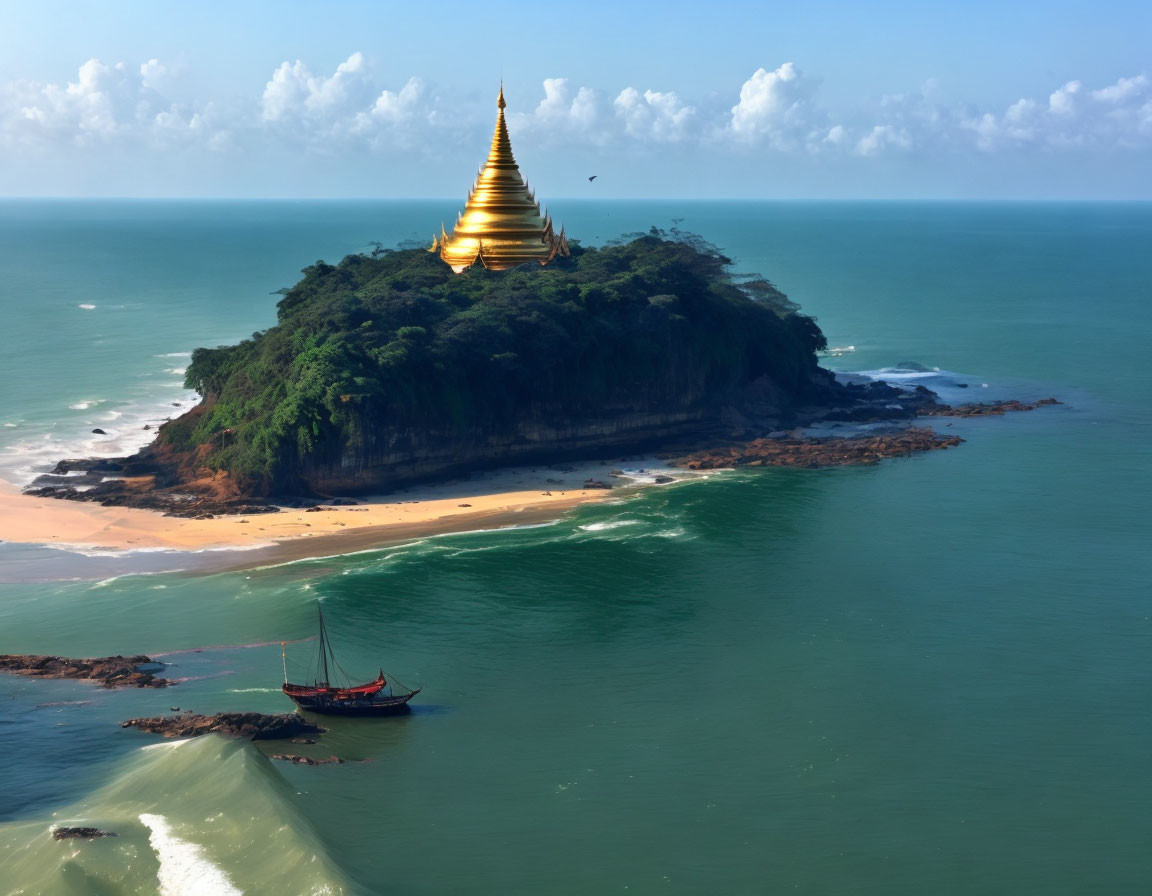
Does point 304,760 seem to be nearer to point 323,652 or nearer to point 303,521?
point 323,652

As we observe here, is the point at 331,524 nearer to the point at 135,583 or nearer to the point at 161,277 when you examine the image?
the point at 135,583

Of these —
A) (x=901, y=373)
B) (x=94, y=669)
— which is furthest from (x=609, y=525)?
(x=901, y=373)

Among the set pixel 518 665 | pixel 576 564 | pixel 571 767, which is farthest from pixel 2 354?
pixel 571 767

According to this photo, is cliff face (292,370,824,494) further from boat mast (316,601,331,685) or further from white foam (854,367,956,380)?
boat mast (316,601,331,685)

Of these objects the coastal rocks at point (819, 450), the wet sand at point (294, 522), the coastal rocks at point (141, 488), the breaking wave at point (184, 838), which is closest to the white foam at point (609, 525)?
the wet sand at point (294, 522)

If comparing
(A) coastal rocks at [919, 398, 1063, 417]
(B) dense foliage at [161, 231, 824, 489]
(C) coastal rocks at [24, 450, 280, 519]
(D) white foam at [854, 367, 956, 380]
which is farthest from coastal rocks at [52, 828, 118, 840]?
(D) white foam at [854, 367, 956, 380]

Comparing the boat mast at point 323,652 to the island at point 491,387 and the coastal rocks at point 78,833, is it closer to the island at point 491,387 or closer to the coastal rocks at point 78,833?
the coastal rocks at point 78,833
